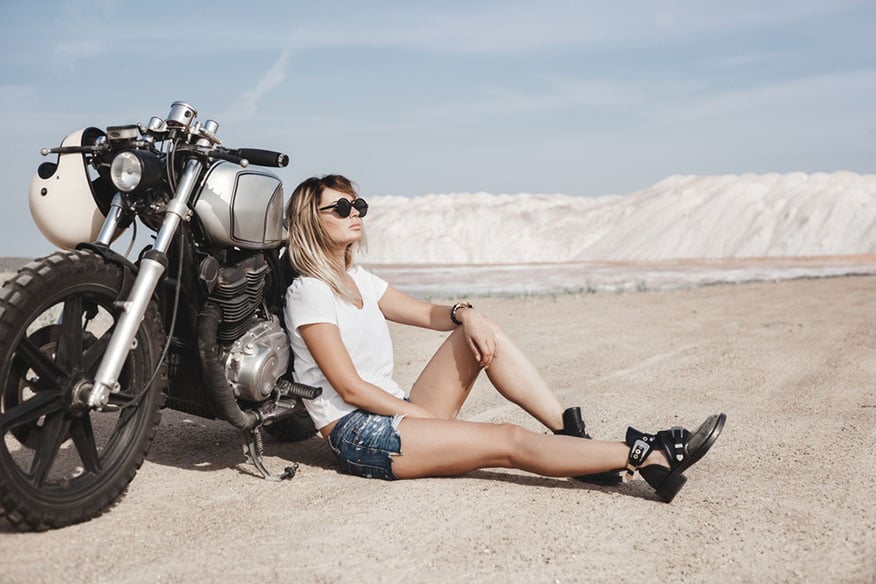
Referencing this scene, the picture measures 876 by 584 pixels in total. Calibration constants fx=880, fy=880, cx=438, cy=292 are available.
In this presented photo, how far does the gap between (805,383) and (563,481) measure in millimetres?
3533

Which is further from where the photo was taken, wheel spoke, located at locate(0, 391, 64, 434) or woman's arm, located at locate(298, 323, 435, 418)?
woman's arm, located at locate(298, 323, 435, 418)

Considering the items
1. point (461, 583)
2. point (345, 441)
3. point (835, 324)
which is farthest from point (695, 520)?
point (835, 324)

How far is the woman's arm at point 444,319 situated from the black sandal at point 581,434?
464 millimetres

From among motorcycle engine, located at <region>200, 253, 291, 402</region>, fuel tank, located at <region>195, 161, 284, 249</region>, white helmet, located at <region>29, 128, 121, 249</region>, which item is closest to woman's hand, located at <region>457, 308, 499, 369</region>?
motorcycle engine, located at <region>200, 253, 291, 402</region>

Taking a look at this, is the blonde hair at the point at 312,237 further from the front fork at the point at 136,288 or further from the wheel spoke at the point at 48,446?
the wheel spoke at the point at 48,446

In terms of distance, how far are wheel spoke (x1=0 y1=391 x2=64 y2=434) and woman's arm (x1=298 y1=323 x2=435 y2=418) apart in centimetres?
108

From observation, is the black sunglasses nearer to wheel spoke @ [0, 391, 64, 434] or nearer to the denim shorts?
the denim shorts

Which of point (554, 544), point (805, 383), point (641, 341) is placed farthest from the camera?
point (641, 341)

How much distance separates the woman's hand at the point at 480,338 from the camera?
418 centimetres

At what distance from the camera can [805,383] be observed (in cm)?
682

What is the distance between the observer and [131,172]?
11.4 feet

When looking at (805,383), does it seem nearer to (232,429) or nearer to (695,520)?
(695,520)

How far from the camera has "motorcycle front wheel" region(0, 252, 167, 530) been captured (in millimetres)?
3102

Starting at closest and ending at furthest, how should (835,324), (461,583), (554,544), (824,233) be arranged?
1. (461,583)
2. (554,544)
3. (835,324)
4. (824,233)
